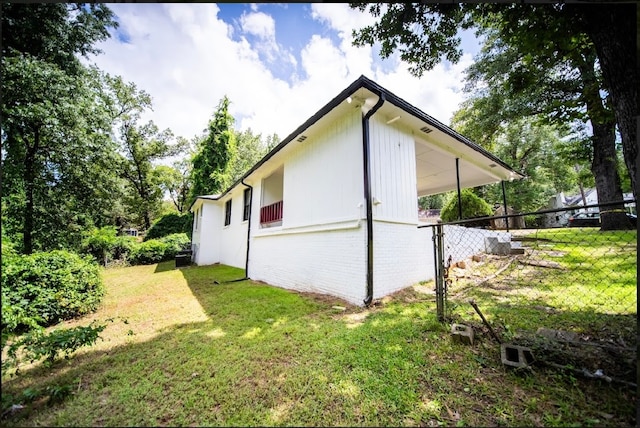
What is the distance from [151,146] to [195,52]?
22159 mm

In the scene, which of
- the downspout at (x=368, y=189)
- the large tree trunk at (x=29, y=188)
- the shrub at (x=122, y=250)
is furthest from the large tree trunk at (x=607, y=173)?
the shrub at (x=122, y=250)

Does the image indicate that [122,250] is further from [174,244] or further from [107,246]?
[174,244]

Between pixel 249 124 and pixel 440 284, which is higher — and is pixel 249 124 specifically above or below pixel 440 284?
above

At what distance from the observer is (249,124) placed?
27.0 m

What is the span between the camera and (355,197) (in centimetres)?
436

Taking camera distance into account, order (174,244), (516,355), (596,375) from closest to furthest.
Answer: (596,375)
(516,355)
(174,244)

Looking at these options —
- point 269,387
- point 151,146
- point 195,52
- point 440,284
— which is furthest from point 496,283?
point 151,146

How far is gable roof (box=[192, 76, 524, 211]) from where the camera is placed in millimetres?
4133

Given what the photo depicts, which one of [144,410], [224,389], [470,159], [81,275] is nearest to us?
[144,410]

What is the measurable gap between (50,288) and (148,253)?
35.3 ft

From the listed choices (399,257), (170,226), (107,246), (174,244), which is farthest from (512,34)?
(170,226)

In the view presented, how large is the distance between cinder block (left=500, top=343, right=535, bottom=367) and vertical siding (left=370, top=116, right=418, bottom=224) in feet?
8.25

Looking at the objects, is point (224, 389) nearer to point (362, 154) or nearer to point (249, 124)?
point (362, 154)

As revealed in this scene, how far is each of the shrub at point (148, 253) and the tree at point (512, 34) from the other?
14696mm
